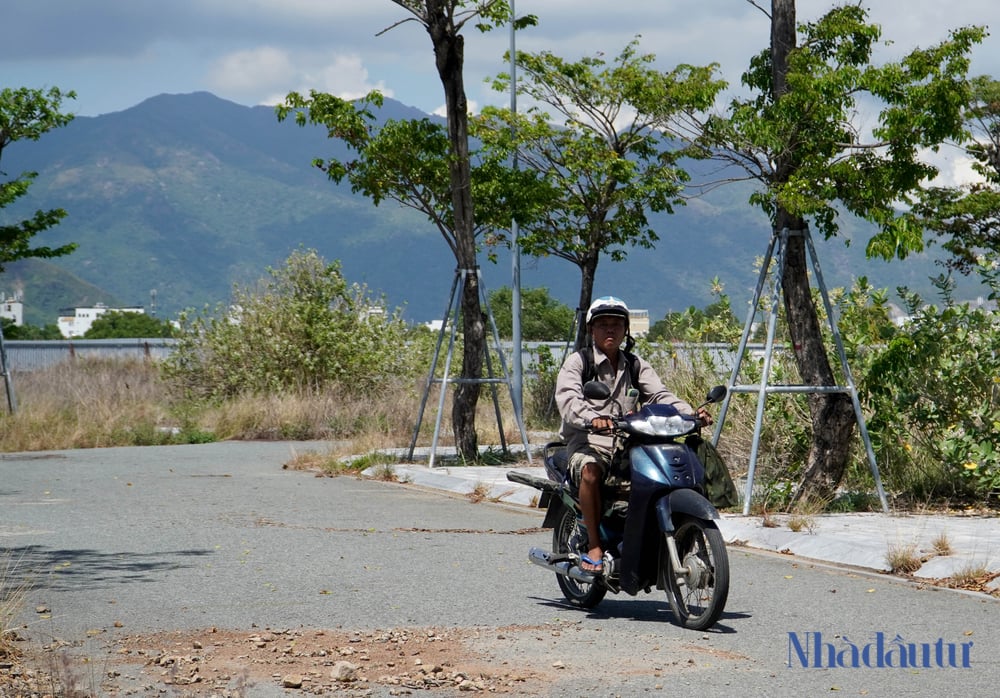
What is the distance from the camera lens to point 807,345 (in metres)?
13.3

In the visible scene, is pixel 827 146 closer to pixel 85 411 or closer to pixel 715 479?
pixel 715 479

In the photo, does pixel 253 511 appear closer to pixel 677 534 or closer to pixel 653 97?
pixel 677 534

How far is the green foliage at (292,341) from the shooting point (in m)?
30.5

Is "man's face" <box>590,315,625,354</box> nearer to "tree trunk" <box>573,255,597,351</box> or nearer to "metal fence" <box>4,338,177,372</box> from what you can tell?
"tree trunk" <box>573,255,597,351</box>

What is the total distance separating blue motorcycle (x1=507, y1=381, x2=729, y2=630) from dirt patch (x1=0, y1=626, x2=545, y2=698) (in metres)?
0.94

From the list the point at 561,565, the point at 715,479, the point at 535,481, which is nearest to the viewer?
the point at 715,479

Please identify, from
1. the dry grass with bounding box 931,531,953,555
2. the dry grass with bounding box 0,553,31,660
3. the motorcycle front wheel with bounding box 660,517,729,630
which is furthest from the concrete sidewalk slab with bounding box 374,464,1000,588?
the dry grass with bounding box 0,553,31,660

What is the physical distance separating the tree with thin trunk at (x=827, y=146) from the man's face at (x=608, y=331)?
14.5ft

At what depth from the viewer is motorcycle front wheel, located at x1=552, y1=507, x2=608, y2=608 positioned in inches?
334

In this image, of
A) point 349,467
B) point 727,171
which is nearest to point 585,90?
point 349,467

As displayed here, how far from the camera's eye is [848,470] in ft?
47.2

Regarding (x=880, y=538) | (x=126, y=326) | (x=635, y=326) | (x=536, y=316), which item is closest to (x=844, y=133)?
(x=880, y=538)

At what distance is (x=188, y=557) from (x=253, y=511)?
3408 mm

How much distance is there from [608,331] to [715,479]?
111 cm
